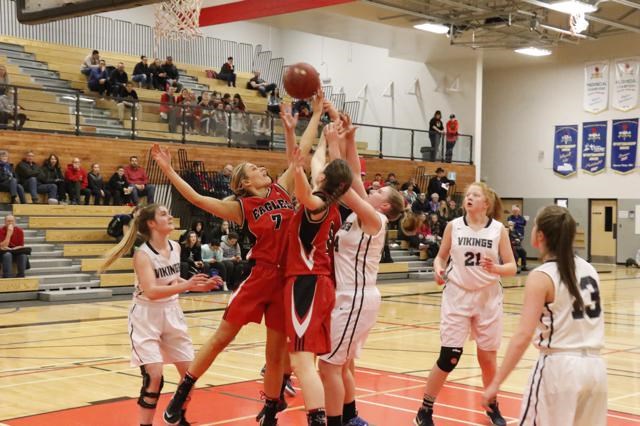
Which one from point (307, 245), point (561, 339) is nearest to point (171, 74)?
point (307, 245)

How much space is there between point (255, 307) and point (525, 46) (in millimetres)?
19849

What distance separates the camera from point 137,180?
1725 centimetres

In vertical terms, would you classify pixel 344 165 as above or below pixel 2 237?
above

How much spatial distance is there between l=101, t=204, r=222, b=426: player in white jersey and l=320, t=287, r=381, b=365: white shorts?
0.80 m

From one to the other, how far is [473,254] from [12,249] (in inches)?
394

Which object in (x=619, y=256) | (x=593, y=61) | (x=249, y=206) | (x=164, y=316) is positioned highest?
(x=593, y=61)

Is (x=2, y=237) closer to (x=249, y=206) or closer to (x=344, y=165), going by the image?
(x=249, y=206)

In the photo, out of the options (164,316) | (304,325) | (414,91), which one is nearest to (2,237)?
(164,316)

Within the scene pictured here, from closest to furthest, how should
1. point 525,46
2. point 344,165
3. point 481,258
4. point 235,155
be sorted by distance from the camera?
point 344,165 < point 481,258 < point 235,155 < point 525,46

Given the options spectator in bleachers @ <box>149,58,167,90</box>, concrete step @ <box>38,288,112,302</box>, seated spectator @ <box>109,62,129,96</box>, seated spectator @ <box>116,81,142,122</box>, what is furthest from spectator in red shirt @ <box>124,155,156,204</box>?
spectator in bleachers @ <box>149,58,167,90</box>

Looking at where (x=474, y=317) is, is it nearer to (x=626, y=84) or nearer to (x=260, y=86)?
(x=260, y=86)

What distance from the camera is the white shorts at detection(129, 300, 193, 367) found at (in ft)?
17.3

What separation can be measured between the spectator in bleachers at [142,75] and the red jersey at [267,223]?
1686 centimetres

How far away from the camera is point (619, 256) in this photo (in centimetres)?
2517
